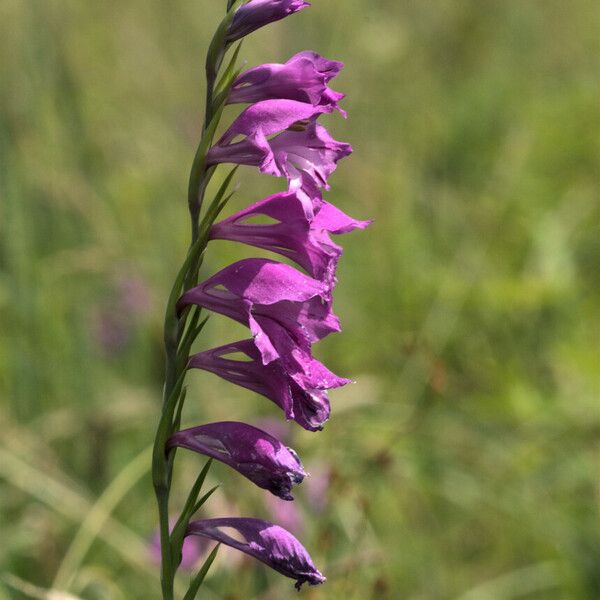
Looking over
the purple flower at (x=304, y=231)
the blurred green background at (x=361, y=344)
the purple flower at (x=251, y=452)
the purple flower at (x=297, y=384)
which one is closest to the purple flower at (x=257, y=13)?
the purple flower at (x=304, y=231)

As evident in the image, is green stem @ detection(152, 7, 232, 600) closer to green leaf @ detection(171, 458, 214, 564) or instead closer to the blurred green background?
green leaf @ detection(171, 458, 214, 564)

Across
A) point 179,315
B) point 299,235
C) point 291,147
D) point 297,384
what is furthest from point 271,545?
point 291,147

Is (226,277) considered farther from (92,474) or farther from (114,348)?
(114,348)

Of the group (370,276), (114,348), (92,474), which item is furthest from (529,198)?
(92,474)

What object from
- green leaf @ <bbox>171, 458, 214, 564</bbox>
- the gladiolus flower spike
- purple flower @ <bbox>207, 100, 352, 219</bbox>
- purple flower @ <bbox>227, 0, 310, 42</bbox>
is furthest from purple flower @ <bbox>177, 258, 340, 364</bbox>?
purple flower @ <bbox>227, 0, 310, 42</bbox>

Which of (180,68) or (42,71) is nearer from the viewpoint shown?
(42,71)

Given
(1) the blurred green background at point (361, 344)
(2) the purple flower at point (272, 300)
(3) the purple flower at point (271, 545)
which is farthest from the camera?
(1) the blurred green background at point (361, 344)

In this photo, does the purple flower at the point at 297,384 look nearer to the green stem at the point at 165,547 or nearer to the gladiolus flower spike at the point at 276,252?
the gladiolus flower spike at the point at 276,252

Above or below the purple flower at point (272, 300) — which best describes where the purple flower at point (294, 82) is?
above
